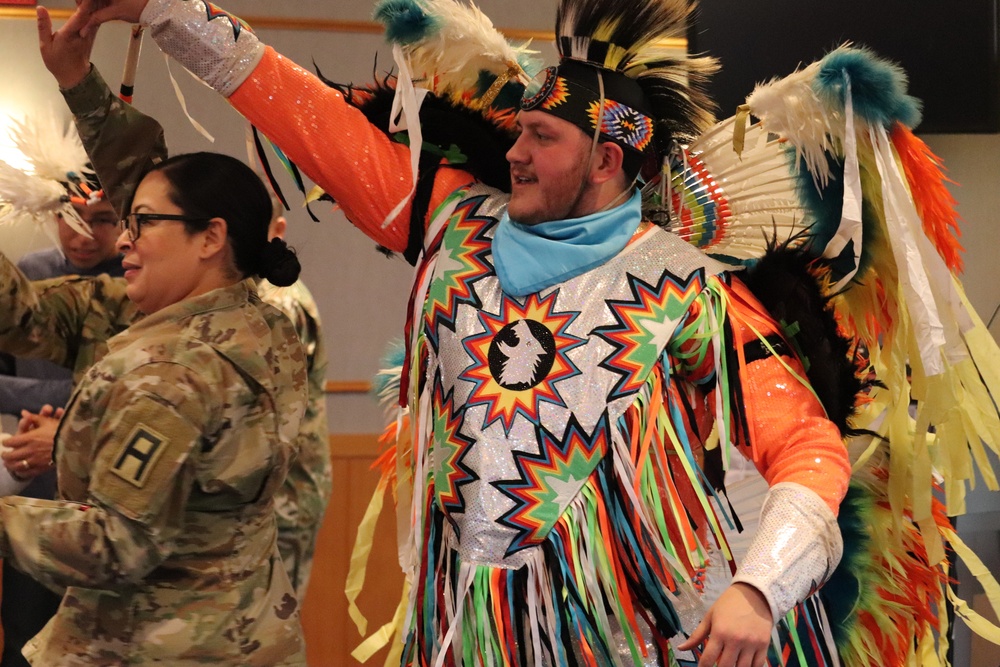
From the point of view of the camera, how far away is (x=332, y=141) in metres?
1.70

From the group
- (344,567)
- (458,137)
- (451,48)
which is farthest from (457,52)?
(344,567)

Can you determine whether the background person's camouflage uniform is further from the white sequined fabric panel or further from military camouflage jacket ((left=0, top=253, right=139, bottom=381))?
the white sequined fabric panel

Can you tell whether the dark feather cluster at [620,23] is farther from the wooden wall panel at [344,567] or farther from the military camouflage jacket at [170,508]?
the wooden wall panel at [344,567]

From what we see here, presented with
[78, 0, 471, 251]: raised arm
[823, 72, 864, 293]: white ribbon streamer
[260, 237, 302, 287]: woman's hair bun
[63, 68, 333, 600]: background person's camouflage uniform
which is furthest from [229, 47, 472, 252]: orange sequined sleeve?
[63, 68, 333, 600]: background person's camouflage uniform

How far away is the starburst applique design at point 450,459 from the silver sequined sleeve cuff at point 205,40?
52 centimetres

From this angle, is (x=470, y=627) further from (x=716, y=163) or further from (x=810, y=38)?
(x=810, y=38)

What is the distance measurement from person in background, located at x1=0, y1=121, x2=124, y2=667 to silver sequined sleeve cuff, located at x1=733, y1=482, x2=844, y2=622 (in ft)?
5.53

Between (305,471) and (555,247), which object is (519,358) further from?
(305,471)

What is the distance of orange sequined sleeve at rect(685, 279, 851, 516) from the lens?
1476 millimetres

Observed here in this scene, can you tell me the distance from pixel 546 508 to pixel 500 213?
0.44m

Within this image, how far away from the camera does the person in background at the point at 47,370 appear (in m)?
2.66

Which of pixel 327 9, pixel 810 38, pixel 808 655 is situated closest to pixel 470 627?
pixel 808 655

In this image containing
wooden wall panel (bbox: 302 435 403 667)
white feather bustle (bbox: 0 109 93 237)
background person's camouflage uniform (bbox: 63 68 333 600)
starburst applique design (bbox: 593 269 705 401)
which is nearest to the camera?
starburst applique design (bbox: 593 269 705 401)

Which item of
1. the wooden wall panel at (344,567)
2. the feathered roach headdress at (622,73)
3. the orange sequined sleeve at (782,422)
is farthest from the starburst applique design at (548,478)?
the wooden wall panel at (344,567)
